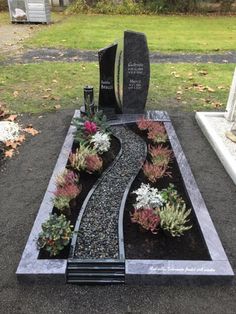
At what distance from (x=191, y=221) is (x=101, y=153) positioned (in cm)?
212

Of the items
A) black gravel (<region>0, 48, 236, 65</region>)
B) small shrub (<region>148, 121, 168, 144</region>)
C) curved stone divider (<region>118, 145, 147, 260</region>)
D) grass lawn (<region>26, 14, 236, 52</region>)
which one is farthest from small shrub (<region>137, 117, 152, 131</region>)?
grass lawn (<region>26, 14, 236, 52</region>)

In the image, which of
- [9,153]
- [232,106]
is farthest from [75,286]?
[232,106]

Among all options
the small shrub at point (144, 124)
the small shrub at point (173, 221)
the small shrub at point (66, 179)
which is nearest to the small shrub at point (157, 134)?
the small shrub at point (144, 124)

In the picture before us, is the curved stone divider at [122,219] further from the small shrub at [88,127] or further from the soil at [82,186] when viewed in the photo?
the small shrub at [88,127]

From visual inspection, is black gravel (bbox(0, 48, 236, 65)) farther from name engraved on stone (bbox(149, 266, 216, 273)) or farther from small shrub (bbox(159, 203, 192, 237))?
name engraved on stone (bbox(149, 266, 216, 273))

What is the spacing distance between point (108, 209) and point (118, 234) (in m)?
0.55

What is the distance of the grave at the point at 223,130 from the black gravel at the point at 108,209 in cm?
139

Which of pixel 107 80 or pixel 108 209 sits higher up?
pixel 107 80

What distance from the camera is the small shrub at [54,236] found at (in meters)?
4.03

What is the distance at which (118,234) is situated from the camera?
14.3ft

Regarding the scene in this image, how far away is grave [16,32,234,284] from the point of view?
12.7 ft

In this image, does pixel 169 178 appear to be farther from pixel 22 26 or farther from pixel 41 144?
pixel 22 26

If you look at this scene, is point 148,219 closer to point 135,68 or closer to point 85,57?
point 135,68

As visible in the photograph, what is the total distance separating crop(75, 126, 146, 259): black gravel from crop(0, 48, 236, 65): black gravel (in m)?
6.49
